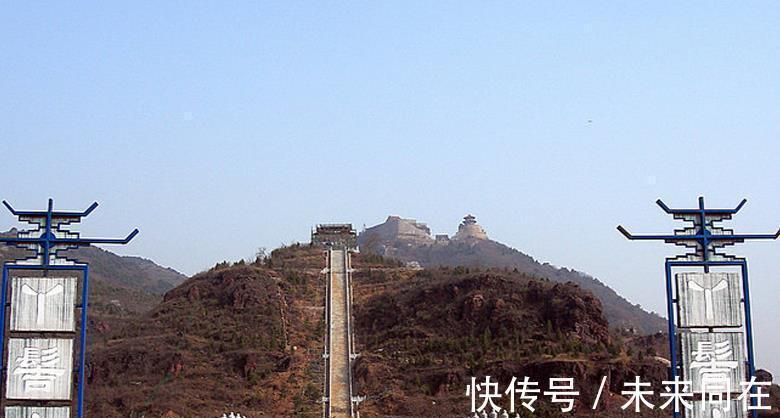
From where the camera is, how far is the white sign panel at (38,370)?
1451 centimetres

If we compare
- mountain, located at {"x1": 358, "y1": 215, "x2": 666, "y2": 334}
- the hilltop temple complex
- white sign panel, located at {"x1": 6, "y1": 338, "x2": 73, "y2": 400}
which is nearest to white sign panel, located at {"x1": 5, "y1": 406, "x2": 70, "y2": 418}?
white sign panel, located at {"x1": 6, "y1": 338, "x2": 73, "y2": 400}

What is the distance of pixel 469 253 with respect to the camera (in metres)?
107

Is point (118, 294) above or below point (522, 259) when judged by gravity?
below

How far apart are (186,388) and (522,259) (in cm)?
8253

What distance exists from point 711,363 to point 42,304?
10.2 m

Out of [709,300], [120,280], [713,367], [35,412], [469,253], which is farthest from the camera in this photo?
[469,253]

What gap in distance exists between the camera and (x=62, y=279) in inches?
580

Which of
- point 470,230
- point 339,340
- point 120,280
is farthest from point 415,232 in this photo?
point 339,340

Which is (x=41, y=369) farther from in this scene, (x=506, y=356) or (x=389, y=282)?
(x=389, y=282)

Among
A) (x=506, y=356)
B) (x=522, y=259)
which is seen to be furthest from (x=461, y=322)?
(x=522, y=259)

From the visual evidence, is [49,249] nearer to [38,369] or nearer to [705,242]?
[38,369]

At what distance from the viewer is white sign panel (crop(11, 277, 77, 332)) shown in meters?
14.7

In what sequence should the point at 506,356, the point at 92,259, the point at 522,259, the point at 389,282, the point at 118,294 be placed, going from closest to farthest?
the point at 506,356
the point at 389,282
the point at 118,294
the point at 92,259
the point at 522,259

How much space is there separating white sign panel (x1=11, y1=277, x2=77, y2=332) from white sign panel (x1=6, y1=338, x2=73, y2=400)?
0.74 feet
